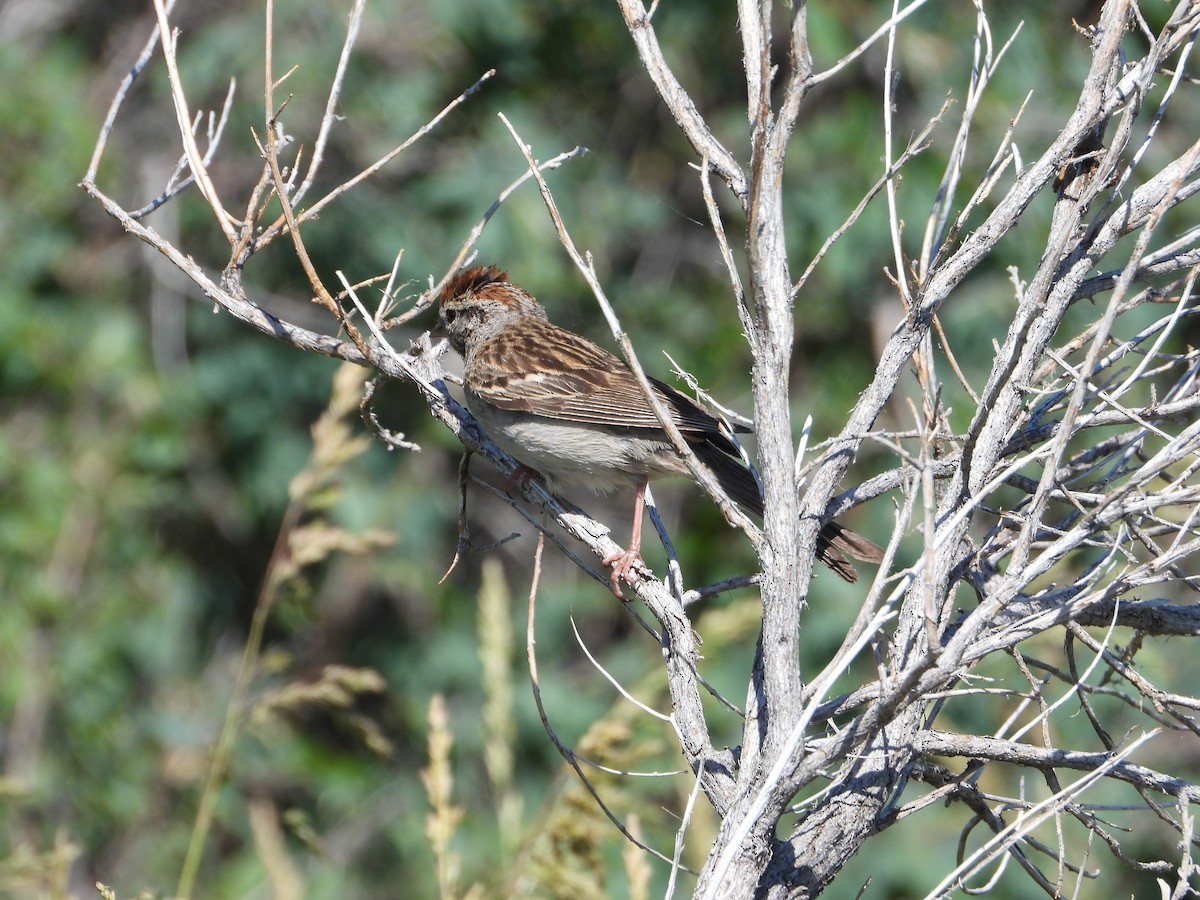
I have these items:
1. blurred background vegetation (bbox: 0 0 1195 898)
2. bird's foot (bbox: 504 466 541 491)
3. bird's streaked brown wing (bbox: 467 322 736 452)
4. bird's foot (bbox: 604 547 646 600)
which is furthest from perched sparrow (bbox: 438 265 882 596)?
blurred background vegetation (bbox: 0 0 1195 898)

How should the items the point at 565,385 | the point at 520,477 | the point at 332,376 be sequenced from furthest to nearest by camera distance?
the point at 332,376, the point at 565,385, the point at 520,477

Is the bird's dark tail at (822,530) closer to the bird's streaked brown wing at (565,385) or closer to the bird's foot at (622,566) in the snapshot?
the bird's streaked brown wing at (565,385)

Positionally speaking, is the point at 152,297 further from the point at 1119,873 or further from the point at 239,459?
the point at 1119,873

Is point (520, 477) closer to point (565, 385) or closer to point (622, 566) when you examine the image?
point (565, 385)

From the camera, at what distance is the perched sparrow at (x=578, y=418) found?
160 inches

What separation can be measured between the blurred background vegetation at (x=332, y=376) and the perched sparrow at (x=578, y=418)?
1504 mm

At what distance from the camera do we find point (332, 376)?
268 inches

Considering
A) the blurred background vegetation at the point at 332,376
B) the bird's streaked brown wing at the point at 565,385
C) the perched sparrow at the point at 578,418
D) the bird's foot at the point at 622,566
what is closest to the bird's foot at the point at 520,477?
the perched sparrow at the point at 578,418

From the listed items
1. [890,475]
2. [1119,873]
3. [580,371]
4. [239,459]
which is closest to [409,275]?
[239,459]

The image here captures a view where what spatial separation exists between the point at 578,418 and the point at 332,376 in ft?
9.42

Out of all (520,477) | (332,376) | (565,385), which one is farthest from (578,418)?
(332,376)

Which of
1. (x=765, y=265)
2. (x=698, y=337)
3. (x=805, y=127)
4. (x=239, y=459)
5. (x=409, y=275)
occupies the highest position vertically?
(x=765, y=265)

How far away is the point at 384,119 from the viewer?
22.4 ft

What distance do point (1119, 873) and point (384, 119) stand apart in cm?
597
